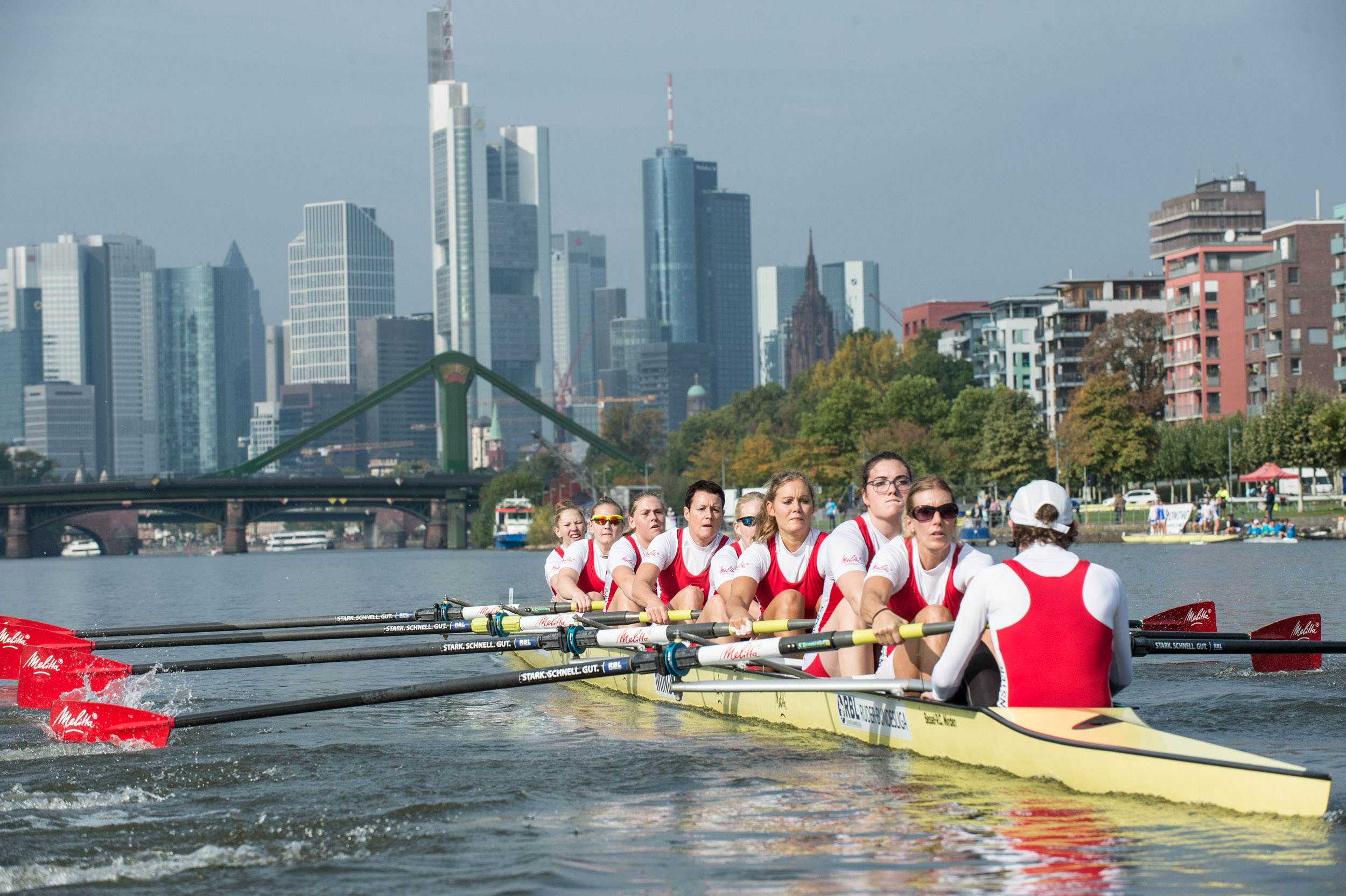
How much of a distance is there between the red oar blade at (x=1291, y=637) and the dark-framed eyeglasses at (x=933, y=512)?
11.8ft

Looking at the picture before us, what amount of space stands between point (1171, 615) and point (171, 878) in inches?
338

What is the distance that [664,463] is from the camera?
131 meters

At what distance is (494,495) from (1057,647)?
104963 millimetres

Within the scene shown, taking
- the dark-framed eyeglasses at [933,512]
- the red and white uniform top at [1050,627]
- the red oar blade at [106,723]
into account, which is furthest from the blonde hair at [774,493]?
the red oar blade at [106,723]

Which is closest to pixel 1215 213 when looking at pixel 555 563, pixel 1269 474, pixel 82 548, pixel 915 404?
pixel 915 404

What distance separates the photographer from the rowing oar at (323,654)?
960 centimetres

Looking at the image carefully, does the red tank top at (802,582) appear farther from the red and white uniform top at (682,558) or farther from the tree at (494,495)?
the tree at (494,495)

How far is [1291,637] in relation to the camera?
11.7 metres

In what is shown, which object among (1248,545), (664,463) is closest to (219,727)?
(1248,545)

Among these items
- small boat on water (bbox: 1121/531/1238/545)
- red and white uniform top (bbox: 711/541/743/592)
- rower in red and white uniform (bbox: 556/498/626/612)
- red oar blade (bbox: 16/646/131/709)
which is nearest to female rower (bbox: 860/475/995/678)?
red and white uniform top (bbox: 711/541/743/592)

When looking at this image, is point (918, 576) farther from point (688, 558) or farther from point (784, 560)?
point (688, 558)

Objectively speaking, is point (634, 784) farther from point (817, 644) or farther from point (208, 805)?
point (208, 805)

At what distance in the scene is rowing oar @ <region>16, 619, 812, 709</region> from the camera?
31.5 feet

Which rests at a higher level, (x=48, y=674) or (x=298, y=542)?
(x=48, y=674)
